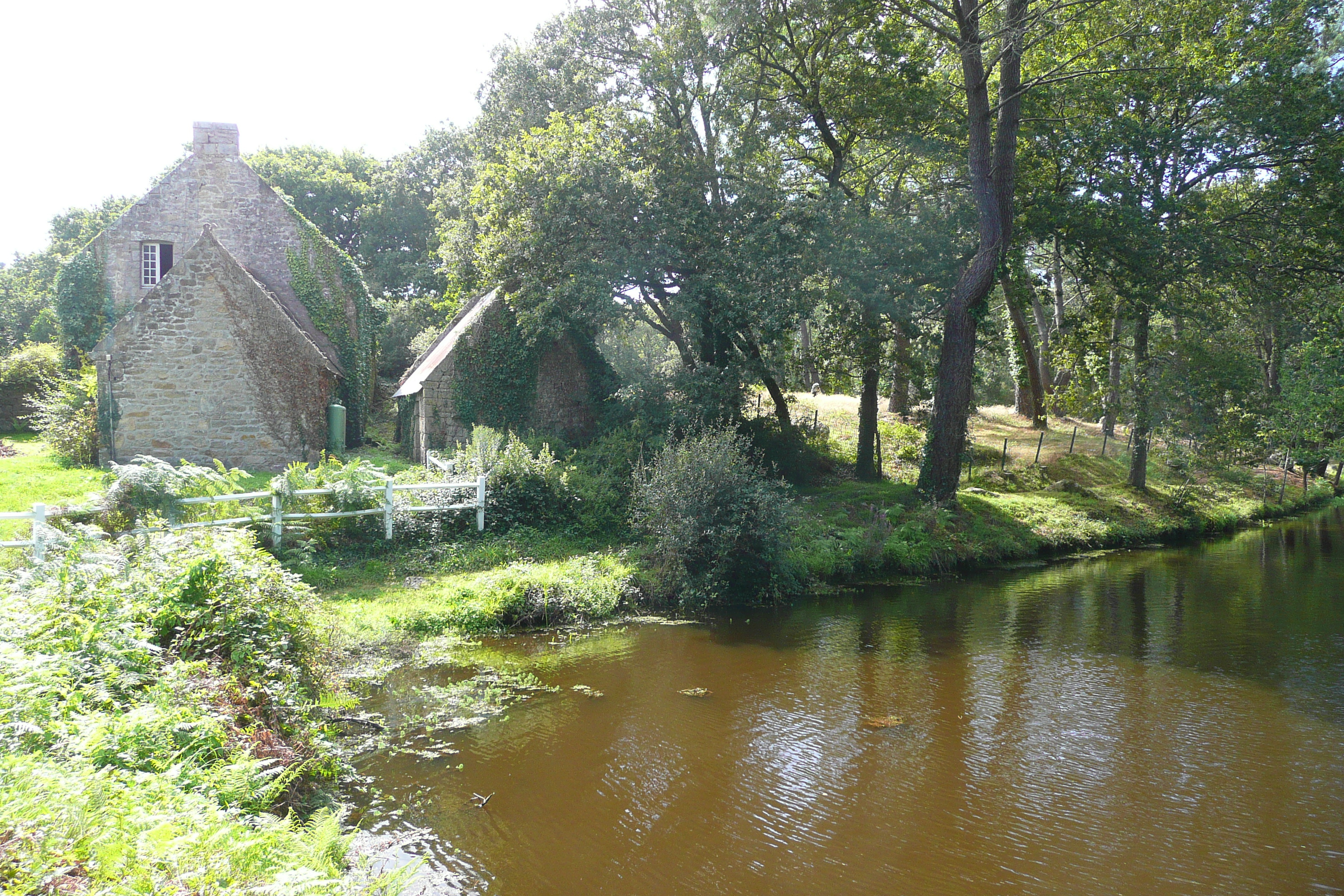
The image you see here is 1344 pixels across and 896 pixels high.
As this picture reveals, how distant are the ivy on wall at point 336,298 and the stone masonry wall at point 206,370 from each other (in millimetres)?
4318

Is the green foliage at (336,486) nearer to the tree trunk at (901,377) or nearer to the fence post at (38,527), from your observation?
the fence post at (38,527)

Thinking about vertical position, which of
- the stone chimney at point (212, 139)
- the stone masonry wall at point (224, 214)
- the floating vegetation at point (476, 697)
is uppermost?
the stone chimney at point (212, 139)

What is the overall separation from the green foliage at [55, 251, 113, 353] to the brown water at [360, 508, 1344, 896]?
21240 millimetres

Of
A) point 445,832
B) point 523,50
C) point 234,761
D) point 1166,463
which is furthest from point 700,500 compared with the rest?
point 1166,463

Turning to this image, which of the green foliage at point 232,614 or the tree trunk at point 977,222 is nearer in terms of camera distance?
the green foliage at point 232,614

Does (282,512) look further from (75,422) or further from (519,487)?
(75,422)

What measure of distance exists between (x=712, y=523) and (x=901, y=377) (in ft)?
38.0

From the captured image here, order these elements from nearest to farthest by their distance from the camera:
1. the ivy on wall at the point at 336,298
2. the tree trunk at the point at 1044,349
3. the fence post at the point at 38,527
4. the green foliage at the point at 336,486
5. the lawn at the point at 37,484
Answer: the fence post at the point at 38,527
the lawn at the point at 37,484
the green foliage at the point at 336,486
the ivy on wall at the point at 336,298
the tree trunk at the point at 1044,349

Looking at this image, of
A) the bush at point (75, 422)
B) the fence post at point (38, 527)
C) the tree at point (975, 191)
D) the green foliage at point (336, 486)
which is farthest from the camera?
the tree at point (975, 191)

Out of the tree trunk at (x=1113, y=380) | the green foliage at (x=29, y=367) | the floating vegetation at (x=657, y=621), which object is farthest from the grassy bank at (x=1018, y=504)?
the green foliage at (x=29, y=367)

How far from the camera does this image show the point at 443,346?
20531mm

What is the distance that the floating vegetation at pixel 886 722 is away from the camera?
7.65m

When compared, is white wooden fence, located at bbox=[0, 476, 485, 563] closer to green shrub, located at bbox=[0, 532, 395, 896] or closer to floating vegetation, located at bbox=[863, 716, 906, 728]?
green shrub, located at bbox=[0, 532, 395, 896]

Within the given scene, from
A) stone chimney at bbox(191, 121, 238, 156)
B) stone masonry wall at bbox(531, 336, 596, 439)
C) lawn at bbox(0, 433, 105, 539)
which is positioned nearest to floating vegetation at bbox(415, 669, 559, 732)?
lawn at bbox(0, 433, 105, 539)
